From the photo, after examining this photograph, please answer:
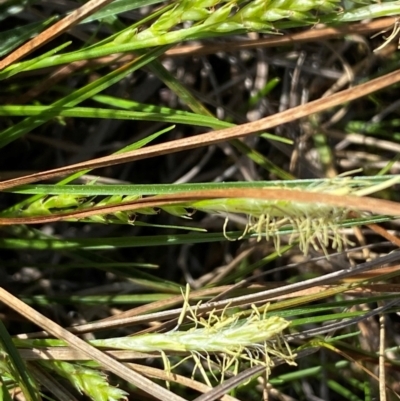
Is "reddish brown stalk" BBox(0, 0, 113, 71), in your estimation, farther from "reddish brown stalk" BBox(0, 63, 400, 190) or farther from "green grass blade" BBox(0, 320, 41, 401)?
"green grass blade" BBox(0, 320, 41, 401)

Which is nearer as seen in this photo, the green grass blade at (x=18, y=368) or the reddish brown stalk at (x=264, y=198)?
the reddish brown stalk at (x=264, y=198)

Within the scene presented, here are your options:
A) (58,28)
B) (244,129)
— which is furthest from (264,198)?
(58,28)

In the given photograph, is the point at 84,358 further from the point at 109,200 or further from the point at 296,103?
the point at 296,103

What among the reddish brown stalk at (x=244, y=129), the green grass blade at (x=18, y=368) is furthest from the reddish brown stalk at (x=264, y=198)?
the green grass blade at (x=18, y=368)

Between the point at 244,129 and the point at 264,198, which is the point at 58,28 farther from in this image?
the point at 264,198

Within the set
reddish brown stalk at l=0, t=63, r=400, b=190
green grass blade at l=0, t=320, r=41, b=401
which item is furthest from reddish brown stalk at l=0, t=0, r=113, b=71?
green grass blade at l=0, t=320, r=41, b=401

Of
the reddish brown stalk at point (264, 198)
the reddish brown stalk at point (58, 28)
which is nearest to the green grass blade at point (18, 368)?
the reddish brown stalk at point (264, 198)

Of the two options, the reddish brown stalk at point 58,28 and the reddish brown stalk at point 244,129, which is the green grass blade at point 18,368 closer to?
the reddish brown stalk at point 244,129

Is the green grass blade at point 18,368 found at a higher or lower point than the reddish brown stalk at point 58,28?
lower

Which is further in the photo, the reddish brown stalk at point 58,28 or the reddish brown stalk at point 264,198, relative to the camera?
the reddish brown stalk at point 58,28

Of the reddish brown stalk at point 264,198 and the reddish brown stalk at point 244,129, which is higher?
the reddish brown stalk at point 244,129

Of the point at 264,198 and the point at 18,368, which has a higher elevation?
the point at 264,198

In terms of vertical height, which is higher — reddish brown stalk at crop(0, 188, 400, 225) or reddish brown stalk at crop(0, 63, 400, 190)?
reddish brown stalk at crop(0, 63, 400, 190)

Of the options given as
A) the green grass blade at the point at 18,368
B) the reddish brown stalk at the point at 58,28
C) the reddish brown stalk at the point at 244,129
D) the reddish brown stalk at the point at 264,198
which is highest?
the reddish brown stalk at the point at 58,28
